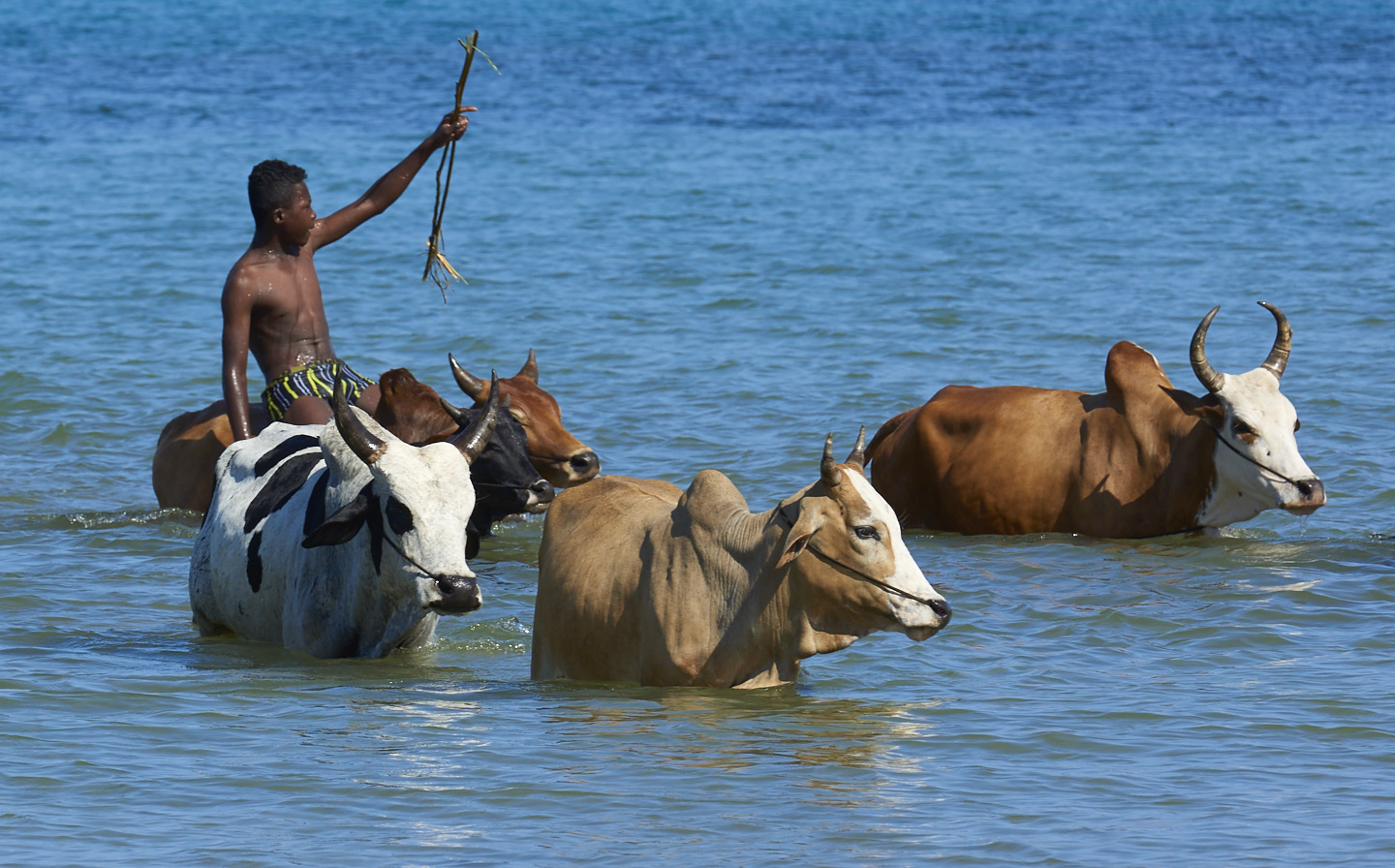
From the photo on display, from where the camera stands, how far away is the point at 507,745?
652 centimetres

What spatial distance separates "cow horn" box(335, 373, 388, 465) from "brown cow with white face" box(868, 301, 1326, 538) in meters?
4.16

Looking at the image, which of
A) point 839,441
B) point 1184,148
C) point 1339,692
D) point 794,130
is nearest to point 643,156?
point 794,130

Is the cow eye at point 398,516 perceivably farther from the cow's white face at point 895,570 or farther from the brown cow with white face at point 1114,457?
the brown cow with white face at point 1114,457

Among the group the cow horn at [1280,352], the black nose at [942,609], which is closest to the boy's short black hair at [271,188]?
the black nose at [942,609]

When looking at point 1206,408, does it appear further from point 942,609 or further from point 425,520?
point 425,520

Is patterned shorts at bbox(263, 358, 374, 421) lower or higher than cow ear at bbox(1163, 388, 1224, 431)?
higher

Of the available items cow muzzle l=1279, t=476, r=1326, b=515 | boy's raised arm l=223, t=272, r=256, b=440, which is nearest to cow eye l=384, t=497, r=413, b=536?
boy's raised arm l=223, t=272, r=256, b=440

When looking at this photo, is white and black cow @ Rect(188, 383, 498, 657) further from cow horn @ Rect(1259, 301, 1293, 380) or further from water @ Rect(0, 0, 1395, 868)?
cow horn @ Rect(1259, 301, 1293, 380)

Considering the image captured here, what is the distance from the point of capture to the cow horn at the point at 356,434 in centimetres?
725

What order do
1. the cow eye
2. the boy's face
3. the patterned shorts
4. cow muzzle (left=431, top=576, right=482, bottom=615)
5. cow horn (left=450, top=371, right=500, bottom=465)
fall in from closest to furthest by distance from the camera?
cow muzzle (left=431, top=576, right=482, bottom=615)
the cow eye
cow horn (left=450, top=371, right=500, bottom=465)
the patterned shorts
the boy's face

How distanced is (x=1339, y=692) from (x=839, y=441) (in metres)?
5.34

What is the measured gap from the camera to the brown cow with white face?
1017 cm

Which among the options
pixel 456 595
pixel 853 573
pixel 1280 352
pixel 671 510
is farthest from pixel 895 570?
pixel 1280 352

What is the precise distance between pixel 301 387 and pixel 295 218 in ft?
2.70
